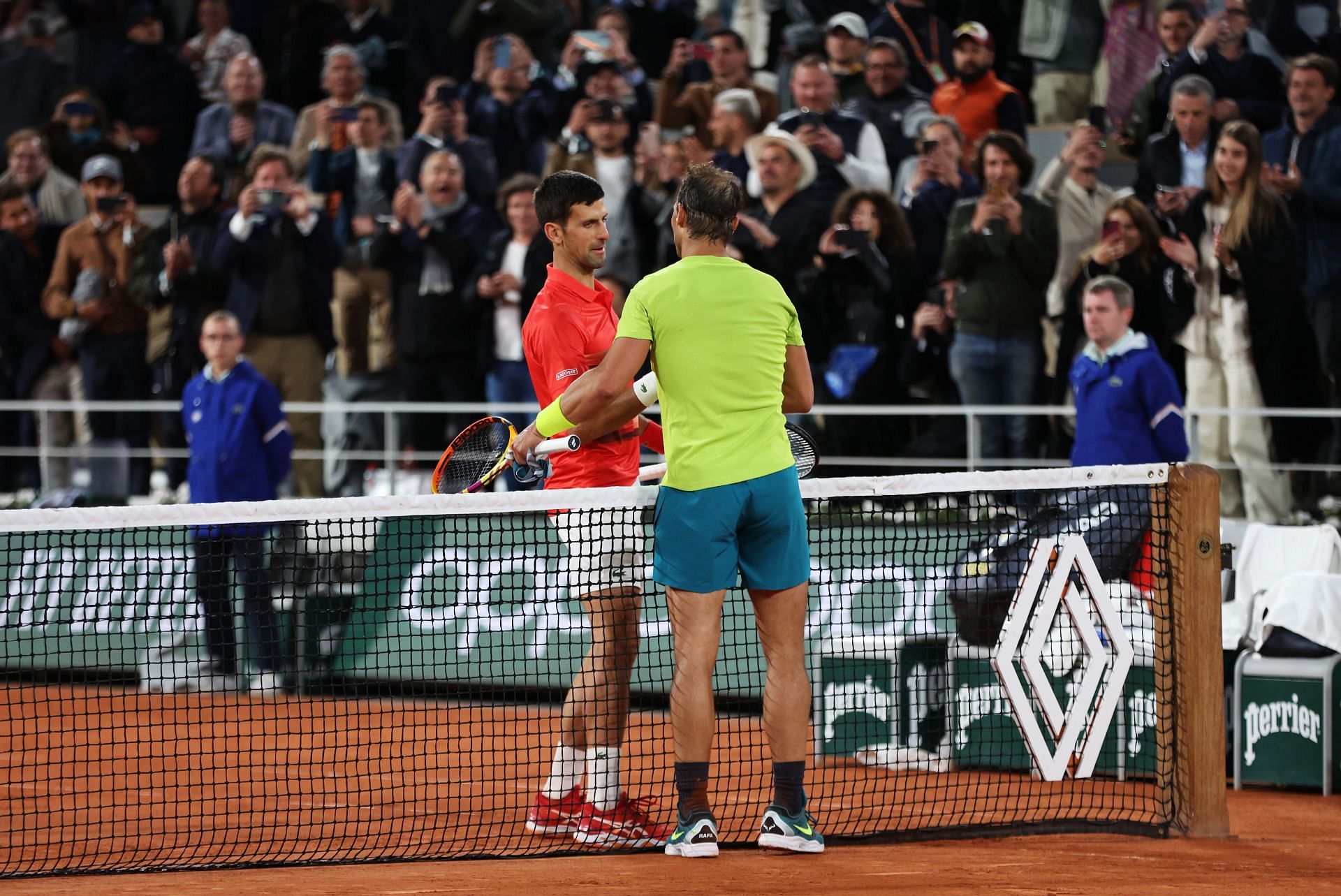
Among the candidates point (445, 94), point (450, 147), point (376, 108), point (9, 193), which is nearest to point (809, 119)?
point (450, 147)

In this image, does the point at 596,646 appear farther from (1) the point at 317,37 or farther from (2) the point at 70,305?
(1) the point at 317,37

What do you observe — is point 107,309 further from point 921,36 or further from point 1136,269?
point 1136,269

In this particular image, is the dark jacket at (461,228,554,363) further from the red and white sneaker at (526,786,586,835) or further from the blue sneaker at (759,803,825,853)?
the blue sneaker at (759,803,825,853)

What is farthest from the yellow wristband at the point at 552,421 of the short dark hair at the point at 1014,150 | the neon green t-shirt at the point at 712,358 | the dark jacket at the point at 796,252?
the short dark hair at the point at 1014,150

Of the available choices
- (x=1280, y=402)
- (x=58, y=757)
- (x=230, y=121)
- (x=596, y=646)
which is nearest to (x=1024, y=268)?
(x=1280, y=402)

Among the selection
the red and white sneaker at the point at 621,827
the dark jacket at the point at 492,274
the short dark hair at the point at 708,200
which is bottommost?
the red and white sneaker at the point at 621,827

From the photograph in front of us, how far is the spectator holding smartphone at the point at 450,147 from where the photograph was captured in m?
12.7

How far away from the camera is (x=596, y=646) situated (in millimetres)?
6477

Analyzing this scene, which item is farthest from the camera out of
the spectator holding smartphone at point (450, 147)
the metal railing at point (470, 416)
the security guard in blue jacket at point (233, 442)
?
the spectator holding smartphone at point (450, 147)

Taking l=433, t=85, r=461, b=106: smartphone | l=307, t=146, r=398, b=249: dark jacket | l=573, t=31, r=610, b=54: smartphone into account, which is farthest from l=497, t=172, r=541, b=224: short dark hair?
l=573, t=31, r=610, b=54: smartphone

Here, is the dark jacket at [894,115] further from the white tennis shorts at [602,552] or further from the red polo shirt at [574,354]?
the white tennis shorts at [602,552]

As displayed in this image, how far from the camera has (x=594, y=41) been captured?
13258mm

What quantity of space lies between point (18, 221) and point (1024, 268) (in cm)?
775

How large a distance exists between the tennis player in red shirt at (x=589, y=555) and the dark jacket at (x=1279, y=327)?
4.96 meters
